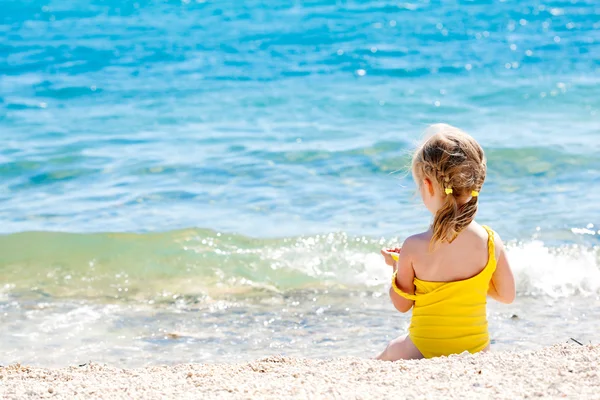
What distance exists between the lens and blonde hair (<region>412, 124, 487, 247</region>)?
3.15 m

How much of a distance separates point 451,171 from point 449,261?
0.39 m

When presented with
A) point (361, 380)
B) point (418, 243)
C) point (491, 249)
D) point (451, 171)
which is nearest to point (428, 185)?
point (451, 171)

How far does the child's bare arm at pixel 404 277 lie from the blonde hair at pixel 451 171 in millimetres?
138

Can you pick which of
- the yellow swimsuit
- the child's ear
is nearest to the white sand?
the yellow swimsuit

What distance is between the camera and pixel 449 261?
3277 millimetres

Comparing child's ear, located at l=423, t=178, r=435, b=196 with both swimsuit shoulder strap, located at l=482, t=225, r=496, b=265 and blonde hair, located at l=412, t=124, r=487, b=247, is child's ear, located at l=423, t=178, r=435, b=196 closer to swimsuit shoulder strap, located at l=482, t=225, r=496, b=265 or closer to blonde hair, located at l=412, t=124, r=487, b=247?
blonde hair, located at l=412, t=124, r=487, b=247

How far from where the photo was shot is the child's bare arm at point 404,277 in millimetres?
3320

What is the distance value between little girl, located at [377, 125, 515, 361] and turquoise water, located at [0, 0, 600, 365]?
0.19 metres

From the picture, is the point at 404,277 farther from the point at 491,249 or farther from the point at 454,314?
the point at 491,249

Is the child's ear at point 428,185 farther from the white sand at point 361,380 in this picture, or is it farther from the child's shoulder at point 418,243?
the white sand at point 361,380

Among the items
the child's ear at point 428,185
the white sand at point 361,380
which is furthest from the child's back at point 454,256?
the white sand at point 361,380

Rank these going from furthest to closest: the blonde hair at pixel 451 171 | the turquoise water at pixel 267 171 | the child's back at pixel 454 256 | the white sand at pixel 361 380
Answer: the turquoise water at pixel 267 171 → the child's back at pixel 454 256 → the blonde hair at pixel 451 171 → the white sand at pixel 361 380

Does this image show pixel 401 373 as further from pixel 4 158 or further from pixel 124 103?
pixel 124 103

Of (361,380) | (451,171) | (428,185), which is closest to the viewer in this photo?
(361,380)
